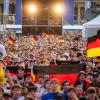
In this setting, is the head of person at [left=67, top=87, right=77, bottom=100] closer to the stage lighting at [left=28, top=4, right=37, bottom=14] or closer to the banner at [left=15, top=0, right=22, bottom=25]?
the stage lighting at [left=28, top=4, right=37, bottom=14]

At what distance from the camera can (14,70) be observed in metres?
13.3

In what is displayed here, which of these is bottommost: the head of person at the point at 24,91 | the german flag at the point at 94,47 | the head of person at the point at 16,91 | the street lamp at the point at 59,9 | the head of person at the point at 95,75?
the head of person at the point at 95,75

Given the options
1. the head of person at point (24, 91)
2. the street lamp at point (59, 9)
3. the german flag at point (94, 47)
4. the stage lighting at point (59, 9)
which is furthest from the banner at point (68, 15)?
the head of person at point (24, 91)

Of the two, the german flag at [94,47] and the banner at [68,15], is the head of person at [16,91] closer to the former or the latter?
the german flag at [94,47]

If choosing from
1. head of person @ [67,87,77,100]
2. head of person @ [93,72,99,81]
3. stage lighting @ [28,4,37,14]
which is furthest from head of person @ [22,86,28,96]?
stage lighting @ [28,4,37,14]

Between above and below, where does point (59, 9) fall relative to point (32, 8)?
below

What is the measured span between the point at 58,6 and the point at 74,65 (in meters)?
59.3

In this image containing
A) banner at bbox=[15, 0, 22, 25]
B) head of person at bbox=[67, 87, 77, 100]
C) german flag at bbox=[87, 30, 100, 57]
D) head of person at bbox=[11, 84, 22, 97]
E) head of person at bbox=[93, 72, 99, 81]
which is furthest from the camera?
banner at bbox=[15, 0, 22, 25]

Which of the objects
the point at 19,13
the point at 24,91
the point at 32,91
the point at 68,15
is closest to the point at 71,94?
the point at 32,91

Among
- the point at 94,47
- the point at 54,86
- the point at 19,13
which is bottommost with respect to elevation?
the point at 54,86

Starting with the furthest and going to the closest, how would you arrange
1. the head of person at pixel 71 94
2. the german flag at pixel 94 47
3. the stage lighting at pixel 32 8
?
the stage lighting at pixel 32 8, the german flag at pixel 94 47, the head of person at pixel 71 94

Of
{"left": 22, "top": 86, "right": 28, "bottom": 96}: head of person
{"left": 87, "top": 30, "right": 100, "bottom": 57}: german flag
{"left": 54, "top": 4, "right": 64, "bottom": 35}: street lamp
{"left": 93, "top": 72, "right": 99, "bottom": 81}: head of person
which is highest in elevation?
{"left": 54, "top": 4, "right": 64, "bottom": 35}: street lamp

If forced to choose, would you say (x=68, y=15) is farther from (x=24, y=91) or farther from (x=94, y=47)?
(x=24, y=91)

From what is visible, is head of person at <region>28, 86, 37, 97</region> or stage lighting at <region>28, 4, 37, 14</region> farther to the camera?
stage lighting at <region>28, 4, 37, 14</region>
